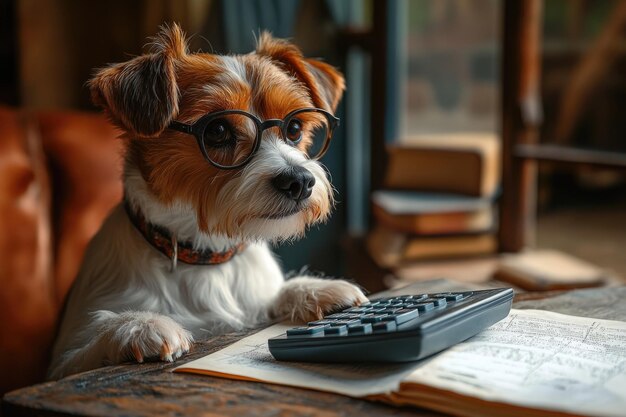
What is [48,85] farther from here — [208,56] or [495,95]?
[208,56]

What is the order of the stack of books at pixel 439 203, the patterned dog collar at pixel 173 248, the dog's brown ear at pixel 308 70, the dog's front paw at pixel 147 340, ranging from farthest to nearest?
1. the stack of books at pixel 439 203
2. the dog's brown ear at pixel 308 70
3. the patterned dog collar at pixel 173 248
4. the dog's front paw at pixel 147 340

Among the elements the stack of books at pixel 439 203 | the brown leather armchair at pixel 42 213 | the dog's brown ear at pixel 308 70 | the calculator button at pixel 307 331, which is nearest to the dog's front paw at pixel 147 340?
the calculator button at pixel 307 331

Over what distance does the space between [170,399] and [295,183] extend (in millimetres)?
508

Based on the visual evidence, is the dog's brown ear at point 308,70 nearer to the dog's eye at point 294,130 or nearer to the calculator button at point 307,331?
the dog's eye at point 294,130

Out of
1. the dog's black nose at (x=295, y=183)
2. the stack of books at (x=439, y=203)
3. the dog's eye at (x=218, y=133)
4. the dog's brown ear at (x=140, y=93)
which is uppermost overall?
the dog's brown ear at (x=140, y=93)

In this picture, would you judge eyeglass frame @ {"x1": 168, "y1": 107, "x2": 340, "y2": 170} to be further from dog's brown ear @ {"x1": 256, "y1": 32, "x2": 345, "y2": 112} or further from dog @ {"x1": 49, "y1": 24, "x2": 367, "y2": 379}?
dog's brown ear @ {"x1": 256, "y1": 32, "x2": 345, "y2": 112}

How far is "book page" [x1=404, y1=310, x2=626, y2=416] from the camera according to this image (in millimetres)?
699

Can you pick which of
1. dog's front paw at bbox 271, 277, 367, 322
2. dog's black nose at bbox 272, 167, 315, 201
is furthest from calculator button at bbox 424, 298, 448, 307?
dog's black nose at bbox 272, 167, 315, 201

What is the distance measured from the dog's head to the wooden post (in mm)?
1363

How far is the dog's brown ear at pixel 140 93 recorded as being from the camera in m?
1.17

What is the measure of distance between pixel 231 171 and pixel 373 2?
1856 mm

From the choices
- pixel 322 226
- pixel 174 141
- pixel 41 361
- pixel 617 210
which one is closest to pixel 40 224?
pixel 41 361

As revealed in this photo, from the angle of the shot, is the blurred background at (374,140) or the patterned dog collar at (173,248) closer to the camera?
the patterned dog collar at (173,248)

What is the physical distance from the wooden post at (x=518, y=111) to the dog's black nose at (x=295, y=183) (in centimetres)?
145
